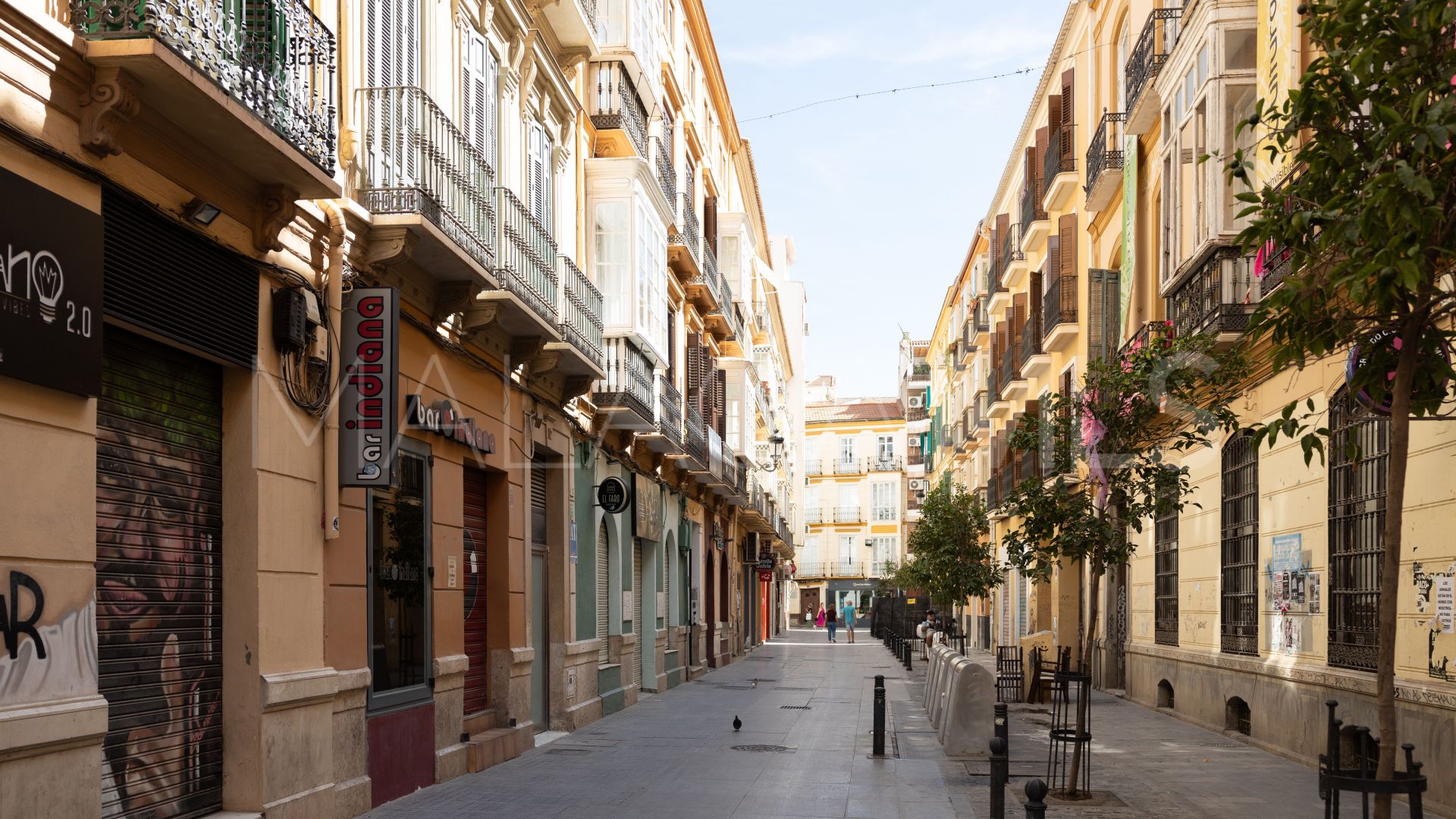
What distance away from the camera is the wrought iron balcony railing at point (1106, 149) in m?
24.1

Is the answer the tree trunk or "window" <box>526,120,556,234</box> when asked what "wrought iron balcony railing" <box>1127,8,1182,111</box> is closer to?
"window" <box>526,120,556,234</box>

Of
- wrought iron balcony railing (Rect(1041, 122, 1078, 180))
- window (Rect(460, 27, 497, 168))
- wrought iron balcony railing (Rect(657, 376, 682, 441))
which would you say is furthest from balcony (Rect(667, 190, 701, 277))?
window (Rect(460, 27, 497, 168))

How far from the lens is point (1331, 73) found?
6.57 meters

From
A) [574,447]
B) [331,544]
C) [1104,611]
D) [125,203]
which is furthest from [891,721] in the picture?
[125,203]

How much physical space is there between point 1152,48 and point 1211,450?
6.45 meters

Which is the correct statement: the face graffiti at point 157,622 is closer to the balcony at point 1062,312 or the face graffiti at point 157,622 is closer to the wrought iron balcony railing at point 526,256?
the wrought iron balcony railing at point 526,256

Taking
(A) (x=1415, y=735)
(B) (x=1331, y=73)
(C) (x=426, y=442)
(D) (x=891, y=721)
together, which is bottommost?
(D) (x=891, y=721)

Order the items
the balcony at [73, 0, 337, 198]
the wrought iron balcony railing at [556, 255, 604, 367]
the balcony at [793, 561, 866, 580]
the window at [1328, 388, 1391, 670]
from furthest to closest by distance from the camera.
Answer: the balcony at [793, 561, 866, 580] < the wrought iron balcony railing at [556, 255, 604, 367] < the window at [1328, 388, 1391, 670] < the balcony at [73, 0, 337, 198]

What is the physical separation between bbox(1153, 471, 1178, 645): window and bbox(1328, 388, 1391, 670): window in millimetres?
7034

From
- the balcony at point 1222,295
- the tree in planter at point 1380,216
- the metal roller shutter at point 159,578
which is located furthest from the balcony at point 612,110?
the tree in planter at point 1380,216

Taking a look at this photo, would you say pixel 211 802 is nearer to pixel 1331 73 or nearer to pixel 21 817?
pixel 21 817

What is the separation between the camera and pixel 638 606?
2502 centimetres

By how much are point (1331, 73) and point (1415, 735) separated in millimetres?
7148

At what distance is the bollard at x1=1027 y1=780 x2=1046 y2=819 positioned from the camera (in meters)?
6.44
